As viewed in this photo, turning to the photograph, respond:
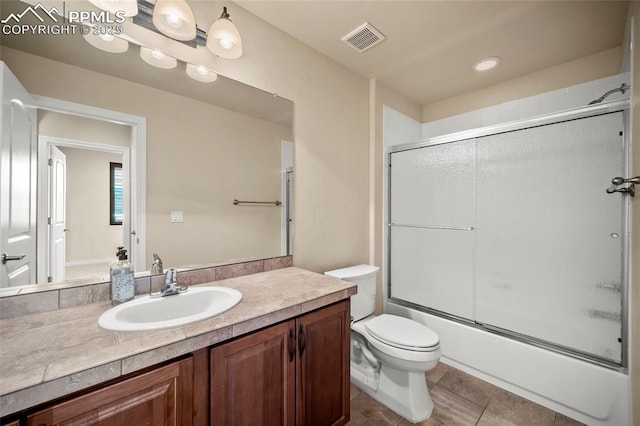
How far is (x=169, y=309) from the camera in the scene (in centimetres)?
114

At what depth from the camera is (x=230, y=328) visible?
890 mm

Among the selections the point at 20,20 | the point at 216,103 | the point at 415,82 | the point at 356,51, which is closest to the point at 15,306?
the point at 20,20

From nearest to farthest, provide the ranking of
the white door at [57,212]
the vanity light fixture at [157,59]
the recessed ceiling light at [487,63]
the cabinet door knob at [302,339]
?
the white door at [57,212] < the cabinet door knob at [302,339] < the vanity light fixture at [157,59] < the recessed ceiling light at [487,63]

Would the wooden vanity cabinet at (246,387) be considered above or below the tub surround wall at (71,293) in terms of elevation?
below

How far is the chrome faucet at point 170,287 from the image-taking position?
1.14 m

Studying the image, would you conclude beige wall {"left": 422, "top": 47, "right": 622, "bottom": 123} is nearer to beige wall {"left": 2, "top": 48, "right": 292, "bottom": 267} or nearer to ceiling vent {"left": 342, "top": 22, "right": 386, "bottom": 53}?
ceiling vent {"left": 342, "top": 22, "right": 386, "bottom": 53}

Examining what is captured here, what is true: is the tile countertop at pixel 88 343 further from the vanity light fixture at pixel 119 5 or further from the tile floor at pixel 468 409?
the vanity light fixture at pixel 119 5

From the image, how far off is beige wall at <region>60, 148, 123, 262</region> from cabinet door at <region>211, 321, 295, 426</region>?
0.72 meters

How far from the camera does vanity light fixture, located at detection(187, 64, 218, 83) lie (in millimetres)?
1377

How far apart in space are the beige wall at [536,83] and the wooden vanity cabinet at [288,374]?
7.94ft

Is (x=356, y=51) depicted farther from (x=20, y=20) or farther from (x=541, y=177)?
(x=20, y=20)

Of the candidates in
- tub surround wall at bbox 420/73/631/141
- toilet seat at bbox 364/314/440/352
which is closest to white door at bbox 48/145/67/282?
toilet seat at bbox 364/314/440/352

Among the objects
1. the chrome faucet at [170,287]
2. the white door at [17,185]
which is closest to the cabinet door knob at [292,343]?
the chrome faucet at [170,287]

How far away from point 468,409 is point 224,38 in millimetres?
2559
